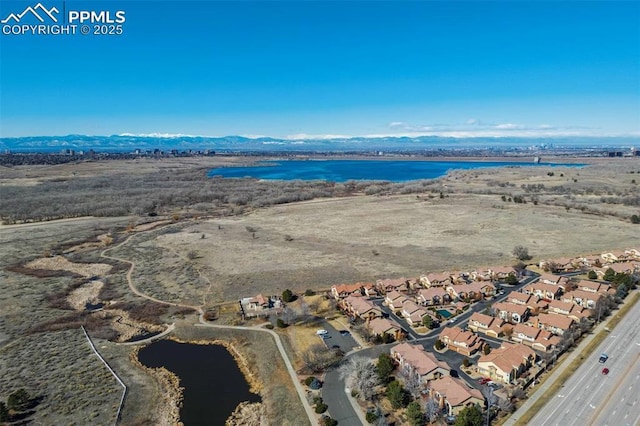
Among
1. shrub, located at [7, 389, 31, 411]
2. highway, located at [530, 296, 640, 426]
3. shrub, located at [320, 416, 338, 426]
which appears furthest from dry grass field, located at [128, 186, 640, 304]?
highway, located at [530, 296, 640, 426]

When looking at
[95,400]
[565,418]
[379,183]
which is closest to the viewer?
[565,418]

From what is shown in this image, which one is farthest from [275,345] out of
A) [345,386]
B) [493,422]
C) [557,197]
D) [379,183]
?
[379,183]

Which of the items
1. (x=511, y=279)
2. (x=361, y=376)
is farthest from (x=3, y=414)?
(x=511, y=279)

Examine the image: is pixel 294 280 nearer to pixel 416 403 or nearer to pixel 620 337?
pixel 416 403

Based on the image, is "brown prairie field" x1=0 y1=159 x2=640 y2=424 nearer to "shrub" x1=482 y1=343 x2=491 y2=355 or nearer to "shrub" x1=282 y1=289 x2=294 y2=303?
"shrub" x1=282 y1=289 x2=294 y2=303

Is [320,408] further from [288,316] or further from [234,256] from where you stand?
[234,256]

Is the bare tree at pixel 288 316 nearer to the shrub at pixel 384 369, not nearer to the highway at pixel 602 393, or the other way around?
the shrub at pixel 384 369

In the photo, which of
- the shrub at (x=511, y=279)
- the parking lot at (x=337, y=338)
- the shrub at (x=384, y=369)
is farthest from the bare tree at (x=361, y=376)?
the shrub at (x=511, y=279)
